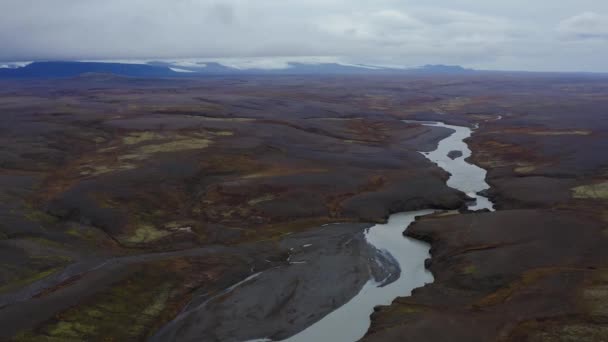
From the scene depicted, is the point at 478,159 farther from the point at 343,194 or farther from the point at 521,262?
the point at 521,262

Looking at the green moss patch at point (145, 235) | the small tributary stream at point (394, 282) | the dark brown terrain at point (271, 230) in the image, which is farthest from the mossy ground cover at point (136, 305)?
the small tributary stream at point (394, 282)

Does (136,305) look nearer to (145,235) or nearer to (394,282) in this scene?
(145,235)

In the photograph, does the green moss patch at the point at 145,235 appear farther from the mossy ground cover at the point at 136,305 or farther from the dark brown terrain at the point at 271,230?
the mossy ground cover at the point at 136,305

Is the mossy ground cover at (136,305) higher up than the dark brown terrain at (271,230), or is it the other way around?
the dark brown terrain at (271,230)

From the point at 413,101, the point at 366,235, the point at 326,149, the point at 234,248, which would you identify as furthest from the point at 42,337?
the point at 413,101

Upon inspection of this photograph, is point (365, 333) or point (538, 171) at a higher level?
point (538, 171)

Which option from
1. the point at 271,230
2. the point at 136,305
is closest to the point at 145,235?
the point at 271,230

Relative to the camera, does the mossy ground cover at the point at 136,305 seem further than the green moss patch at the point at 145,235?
No

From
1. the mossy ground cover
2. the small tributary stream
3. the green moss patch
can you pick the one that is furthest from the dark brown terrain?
the small tributary stream
